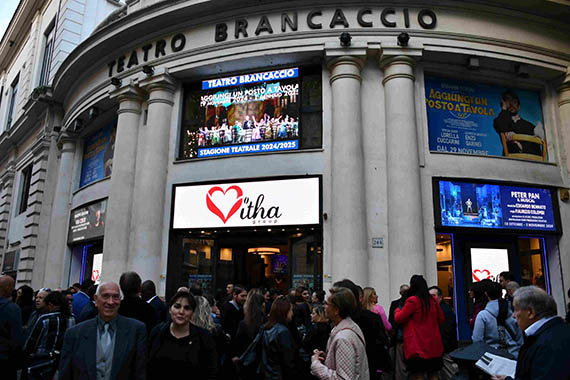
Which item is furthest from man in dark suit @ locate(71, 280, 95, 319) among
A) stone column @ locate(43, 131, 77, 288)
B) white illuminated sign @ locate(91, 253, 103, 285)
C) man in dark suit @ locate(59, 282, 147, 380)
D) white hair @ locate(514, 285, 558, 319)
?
stone column @ locate(43, 131, 77, 288)

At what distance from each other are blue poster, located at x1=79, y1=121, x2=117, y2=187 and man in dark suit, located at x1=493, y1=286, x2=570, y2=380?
52.0ft

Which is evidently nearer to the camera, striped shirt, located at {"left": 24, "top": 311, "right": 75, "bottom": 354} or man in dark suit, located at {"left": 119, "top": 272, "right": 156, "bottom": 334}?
striped shirt, located at {"left": 24, "top": 311, "right": 75, "bottom": 354}

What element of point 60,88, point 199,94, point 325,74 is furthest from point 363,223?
point 60,88

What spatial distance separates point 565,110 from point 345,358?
14.1m

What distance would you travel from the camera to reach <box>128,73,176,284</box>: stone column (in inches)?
521

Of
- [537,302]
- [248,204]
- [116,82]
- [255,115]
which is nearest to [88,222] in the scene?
[116,82]

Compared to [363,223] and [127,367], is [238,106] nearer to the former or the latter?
[363,223]

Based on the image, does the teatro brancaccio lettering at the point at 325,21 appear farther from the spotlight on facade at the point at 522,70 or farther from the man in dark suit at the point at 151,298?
the man in dark suit at the point at 151,298

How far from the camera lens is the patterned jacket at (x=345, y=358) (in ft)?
12.3

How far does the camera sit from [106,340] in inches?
137

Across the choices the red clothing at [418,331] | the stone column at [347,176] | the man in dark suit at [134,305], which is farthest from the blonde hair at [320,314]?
the stone column at [347,176]

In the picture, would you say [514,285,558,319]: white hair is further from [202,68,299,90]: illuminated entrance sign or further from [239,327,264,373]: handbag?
[202,68,299,90]: illuminated entrance sign

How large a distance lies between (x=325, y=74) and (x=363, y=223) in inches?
192

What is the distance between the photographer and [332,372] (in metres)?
3.82
